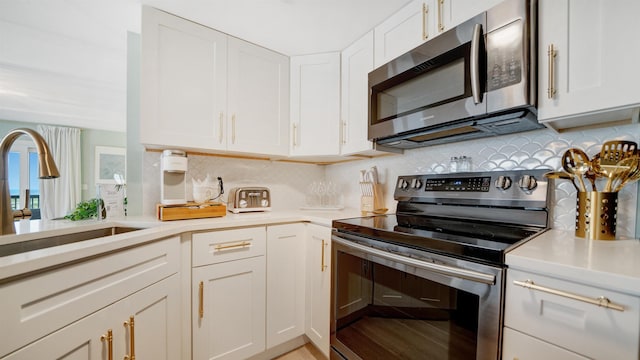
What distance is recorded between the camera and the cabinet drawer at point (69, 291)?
1.94ft

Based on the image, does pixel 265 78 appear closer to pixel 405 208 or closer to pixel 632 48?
pixel 405 208

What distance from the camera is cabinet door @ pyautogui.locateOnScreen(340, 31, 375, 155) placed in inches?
61.5

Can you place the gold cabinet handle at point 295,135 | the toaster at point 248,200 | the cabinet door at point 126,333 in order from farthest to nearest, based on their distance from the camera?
the gold cabinet handle at point 295,135 < the toaster at point 248,200 < the cabinet door at point 126,333

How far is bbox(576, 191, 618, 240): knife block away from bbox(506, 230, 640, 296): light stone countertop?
1.2 inches

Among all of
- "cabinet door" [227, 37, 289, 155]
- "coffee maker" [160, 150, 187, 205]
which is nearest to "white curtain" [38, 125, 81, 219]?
"coffee maker" [160, 150, 187, 205]

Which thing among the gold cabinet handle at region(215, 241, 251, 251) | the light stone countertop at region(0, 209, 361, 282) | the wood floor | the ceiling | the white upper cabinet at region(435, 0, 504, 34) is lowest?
the wood floor

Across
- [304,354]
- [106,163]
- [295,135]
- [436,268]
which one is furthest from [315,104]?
[106,163]

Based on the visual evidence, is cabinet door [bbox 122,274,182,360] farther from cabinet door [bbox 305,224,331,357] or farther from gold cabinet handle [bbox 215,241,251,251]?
cabinet door [bbox 305,224,331,357]

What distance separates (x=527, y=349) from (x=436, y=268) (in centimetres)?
29

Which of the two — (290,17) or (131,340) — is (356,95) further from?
(131,340)

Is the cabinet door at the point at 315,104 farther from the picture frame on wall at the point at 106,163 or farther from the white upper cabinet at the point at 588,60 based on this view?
the picture frame on wall at the point at 106,163

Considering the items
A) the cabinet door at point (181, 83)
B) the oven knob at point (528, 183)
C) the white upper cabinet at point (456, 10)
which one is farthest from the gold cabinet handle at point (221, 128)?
the oven knob at point (528, 183)

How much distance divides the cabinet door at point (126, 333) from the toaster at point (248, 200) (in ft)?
2.05

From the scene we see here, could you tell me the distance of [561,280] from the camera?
611 mm
